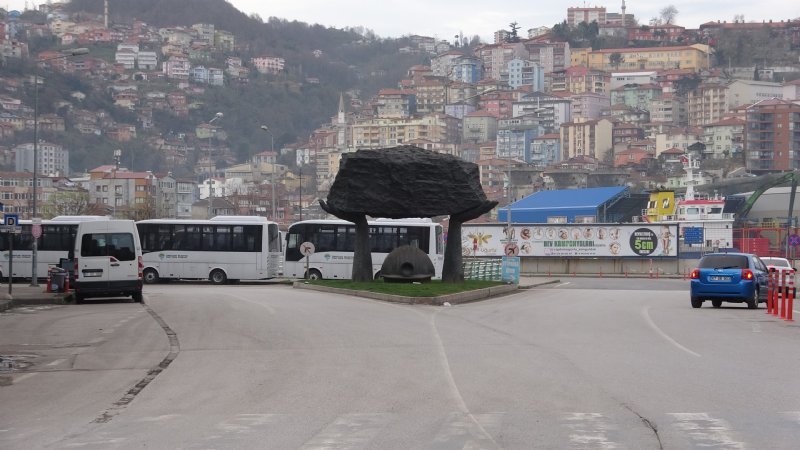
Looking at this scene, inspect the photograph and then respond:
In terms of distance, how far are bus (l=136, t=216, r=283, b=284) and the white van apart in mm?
20015

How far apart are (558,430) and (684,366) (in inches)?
228

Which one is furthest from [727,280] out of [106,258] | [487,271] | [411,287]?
[487,271]

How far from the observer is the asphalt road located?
10352 millimetres

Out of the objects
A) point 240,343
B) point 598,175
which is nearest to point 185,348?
point 240,343

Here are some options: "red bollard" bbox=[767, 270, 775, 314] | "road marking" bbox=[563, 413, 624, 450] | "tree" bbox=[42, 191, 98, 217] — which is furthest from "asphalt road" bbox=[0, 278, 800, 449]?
"tree" bbox=[42, 191, 98, 217]

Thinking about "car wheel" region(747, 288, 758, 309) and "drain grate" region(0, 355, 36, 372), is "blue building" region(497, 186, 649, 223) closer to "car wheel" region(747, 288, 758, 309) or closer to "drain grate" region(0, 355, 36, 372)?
"car wheel" region(747, 288, 758, 309)

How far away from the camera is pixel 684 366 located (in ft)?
51.6

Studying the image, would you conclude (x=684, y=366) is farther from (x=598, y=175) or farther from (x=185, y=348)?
(x=598, y=175)

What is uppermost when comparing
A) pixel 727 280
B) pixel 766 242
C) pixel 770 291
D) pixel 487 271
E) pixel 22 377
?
pixel 766 242

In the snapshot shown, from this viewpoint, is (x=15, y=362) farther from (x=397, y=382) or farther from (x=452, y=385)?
(x=452, y=385)

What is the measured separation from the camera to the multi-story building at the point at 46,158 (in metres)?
177

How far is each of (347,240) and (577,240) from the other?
24247 mm

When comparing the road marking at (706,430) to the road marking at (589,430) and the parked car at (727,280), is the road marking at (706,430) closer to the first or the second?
the road marking at (589,430)

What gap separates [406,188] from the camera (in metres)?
39.8
